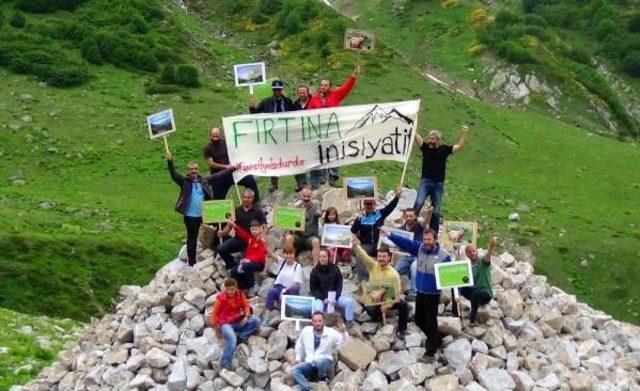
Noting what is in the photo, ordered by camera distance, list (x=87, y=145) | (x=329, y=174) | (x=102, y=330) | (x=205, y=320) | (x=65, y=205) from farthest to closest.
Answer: (x=87, y=145) → (x=65, y=205) → (x=329, y=174) → (x=102, y=330) → (x=205, y=320)

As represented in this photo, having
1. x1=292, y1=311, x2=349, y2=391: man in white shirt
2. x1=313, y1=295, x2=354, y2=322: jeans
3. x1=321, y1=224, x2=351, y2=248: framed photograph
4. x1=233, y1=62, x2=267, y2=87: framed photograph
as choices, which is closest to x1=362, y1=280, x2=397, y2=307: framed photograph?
x1=313, y1=295, x2=354, y2=322: jeans

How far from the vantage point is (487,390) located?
14930mm

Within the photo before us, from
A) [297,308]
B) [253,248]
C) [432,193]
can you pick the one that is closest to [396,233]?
[432,193]

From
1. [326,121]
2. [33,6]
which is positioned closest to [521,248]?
[326,121]

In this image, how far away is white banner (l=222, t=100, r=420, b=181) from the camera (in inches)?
732

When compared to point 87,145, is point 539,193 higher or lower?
lower

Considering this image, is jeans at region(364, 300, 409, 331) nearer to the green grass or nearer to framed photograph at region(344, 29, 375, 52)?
the green grass

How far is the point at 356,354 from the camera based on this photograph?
15.2 m

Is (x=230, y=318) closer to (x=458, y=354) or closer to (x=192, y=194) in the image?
(x=192, y=194)

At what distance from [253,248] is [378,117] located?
4380 mm

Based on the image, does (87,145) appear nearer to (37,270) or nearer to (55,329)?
(37,270)

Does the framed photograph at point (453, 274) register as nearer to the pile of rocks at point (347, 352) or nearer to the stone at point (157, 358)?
the pile of rocks at point (347, 352)

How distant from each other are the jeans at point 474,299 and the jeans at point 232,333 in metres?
3.91

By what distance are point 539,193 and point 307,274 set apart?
2066cm
